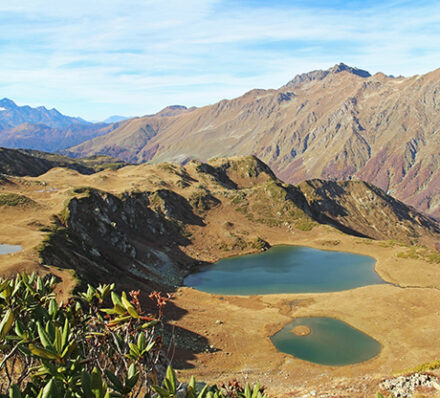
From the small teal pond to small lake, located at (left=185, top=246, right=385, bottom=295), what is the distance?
83.3 ft

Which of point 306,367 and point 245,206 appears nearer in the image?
point 306,367

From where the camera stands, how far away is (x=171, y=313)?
64500 mm

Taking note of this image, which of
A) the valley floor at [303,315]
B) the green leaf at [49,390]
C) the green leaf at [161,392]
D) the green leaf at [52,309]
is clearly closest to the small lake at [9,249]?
the valley floor at [303,315]

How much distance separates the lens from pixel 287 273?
10631 cm

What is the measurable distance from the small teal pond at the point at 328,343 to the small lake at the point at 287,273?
2540 centimetres

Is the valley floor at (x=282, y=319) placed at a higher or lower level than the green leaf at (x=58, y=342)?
lower

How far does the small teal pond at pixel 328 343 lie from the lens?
5134 cm

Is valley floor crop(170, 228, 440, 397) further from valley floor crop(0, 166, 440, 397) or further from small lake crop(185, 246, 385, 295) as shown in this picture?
small lake crop(185, 246, 385, 295)

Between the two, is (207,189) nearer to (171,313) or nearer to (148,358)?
(171,313)

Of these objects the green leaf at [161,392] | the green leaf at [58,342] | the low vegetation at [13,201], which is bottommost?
the low vegetation at [13,201]

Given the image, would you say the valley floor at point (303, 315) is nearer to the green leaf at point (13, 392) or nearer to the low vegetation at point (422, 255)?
the low vegetation at point (422, 255)

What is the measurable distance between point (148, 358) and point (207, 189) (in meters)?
166

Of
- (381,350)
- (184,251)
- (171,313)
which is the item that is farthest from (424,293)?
(184,251)

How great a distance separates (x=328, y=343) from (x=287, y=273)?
50006mm
